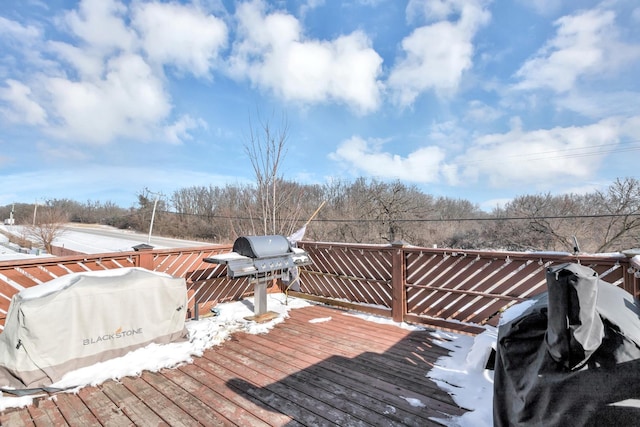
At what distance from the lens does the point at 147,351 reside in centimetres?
290

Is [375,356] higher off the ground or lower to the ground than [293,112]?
lower

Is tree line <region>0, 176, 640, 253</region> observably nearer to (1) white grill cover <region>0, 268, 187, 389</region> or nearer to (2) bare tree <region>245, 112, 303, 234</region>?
(2) bare tree <region>245, 112, 303, 234</region>

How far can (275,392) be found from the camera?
2.34 metres

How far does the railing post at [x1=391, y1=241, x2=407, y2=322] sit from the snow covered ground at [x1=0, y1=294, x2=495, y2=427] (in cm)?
21

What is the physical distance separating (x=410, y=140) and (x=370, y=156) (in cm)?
471

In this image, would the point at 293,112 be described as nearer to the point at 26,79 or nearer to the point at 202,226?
the point at 26,79

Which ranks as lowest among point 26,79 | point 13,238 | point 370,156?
point 13,238

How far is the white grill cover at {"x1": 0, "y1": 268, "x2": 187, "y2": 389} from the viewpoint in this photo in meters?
2.27

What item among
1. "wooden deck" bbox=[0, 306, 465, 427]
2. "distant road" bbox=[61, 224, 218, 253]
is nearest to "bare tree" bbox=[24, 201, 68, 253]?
"distant road" bbox=[61, 224, 218, 253]

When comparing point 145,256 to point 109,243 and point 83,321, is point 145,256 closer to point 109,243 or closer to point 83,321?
point 83,321

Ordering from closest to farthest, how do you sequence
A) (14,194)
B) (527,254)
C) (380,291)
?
1. (527,254)
2. (380,291)
3. (14,194)

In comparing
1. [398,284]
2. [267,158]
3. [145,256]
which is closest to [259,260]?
[145,256]

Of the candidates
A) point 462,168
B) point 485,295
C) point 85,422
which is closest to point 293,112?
point 485,295

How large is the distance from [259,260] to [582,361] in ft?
10.7
